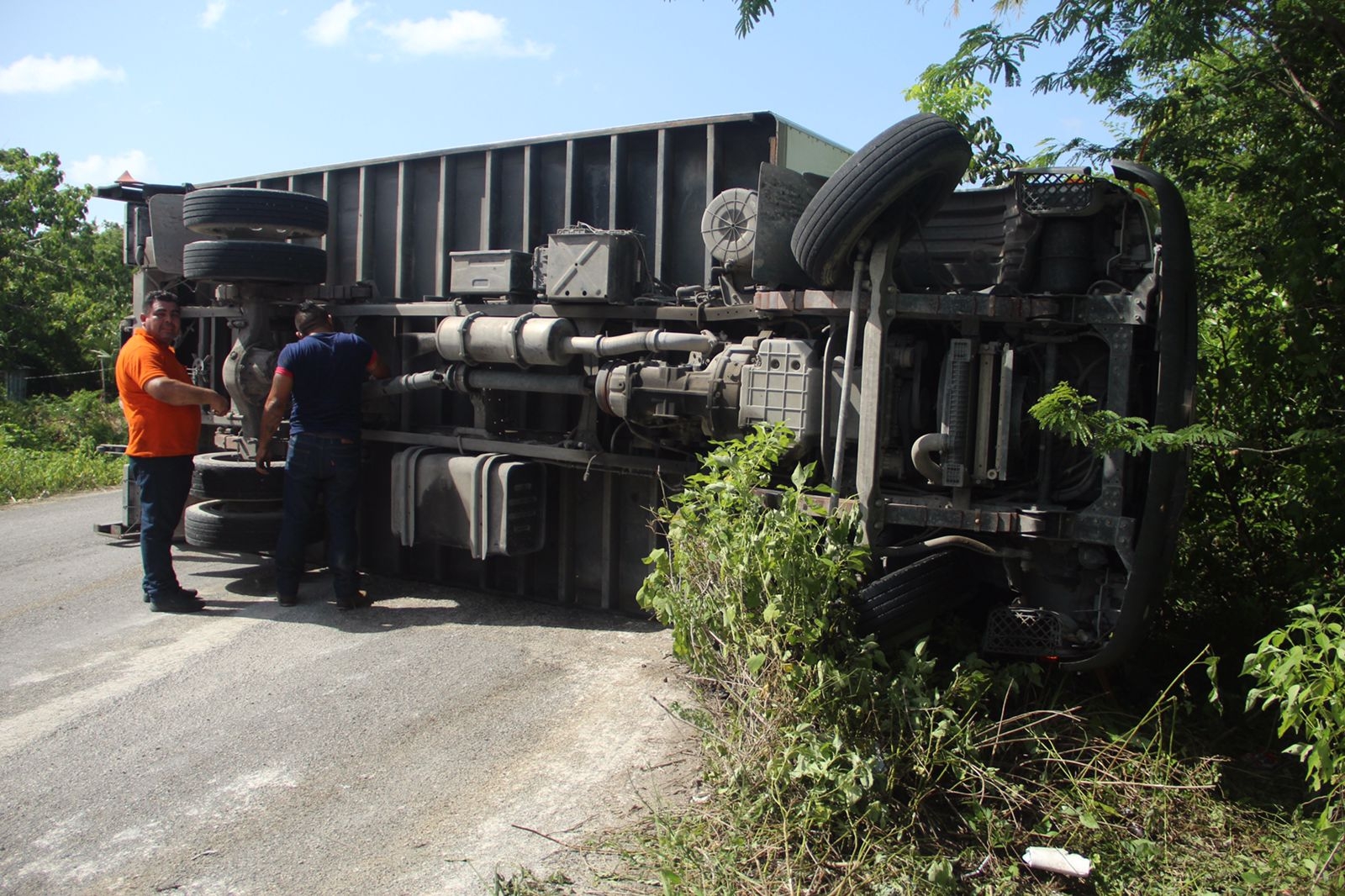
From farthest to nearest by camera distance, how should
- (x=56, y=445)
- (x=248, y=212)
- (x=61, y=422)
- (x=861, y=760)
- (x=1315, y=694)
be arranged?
1. (x=61, y=422)
2. (x=56, y=445)
3. (x=248, y=212)
4. (x=861, y=760)
5. (x=1315, y=694)

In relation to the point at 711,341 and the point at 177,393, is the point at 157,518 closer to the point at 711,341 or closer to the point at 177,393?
the point at 177,393

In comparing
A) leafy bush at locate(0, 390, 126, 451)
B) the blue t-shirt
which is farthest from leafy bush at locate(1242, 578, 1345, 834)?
leafy bush at locate(0, 390, 126, 451)

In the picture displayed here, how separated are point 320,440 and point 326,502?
394 mm

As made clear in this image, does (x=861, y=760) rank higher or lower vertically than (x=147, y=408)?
lower

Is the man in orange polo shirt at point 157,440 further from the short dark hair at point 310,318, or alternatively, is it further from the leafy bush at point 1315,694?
the leafy bush at point 1315,694

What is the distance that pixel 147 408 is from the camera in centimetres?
643

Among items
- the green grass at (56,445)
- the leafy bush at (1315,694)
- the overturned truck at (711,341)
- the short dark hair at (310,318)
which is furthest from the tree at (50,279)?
the leafy bush at (1315,694)

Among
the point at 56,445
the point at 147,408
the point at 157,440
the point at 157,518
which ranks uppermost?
the point at 147,408

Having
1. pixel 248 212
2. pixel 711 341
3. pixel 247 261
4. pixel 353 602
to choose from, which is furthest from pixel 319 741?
pixel 248 212

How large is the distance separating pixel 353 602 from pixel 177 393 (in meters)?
1.67

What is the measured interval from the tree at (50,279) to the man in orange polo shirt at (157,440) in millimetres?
14035

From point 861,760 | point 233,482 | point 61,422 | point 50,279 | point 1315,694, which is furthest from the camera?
point 50,279

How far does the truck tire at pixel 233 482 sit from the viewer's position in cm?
695

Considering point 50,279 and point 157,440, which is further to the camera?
point 50,279
